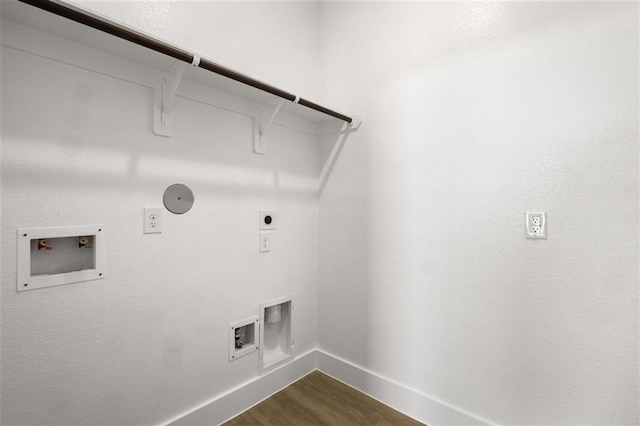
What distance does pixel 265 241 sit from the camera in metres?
1.66

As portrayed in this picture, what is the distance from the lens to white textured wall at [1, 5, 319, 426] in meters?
0.94

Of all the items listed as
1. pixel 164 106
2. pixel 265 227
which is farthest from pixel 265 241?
pixel 164 106

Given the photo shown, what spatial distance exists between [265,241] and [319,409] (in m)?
1.01

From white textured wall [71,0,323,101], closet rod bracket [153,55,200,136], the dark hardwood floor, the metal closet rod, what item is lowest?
the dark hardwood floor

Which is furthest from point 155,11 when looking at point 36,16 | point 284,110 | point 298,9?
point 298,9

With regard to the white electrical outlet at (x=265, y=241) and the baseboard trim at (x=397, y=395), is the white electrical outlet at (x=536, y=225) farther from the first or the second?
the white electrical outlet at (x=265, y=241)

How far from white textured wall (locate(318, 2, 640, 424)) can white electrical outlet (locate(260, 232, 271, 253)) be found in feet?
1.59

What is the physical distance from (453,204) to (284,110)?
1134 mm

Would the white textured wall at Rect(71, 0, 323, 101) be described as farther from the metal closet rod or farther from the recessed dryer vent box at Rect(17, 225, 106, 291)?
the recessed dryer vent box at Rect(17, 225, 106, 291)

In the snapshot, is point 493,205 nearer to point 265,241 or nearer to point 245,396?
point 265,241

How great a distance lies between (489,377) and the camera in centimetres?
131

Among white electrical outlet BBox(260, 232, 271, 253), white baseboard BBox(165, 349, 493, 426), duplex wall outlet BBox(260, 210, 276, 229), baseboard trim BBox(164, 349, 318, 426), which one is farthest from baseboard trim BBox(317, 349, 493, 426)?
duplex wall outlet BBox(260, 210, 276, 229)

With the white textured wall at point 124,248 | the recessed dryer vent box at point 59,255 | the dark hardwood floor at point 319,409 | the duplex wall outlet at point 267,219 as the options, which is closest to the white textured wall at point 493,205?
the dark hardwood floor at point 319,409

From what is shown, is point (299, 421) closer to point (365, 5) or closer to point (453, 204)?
point (453, 204)
